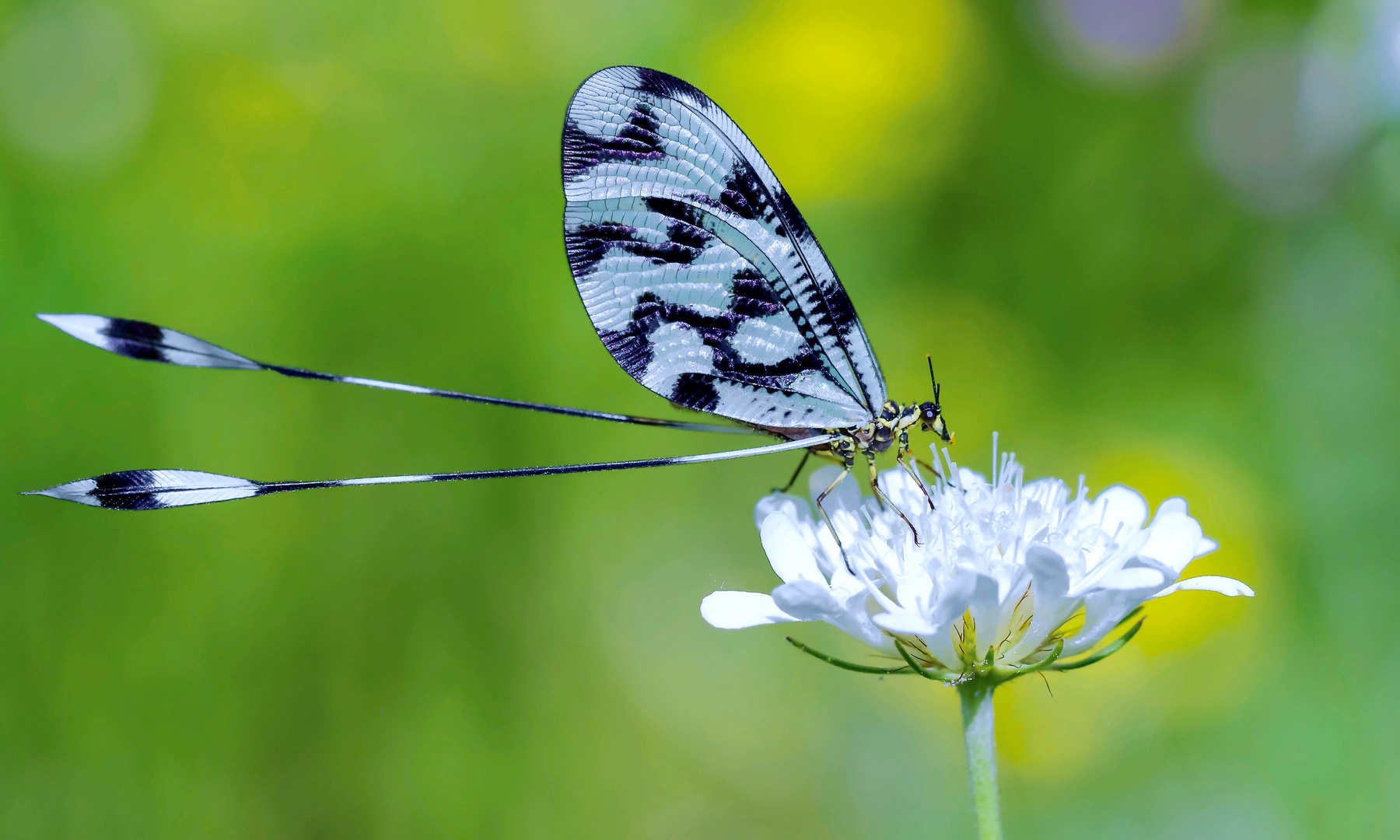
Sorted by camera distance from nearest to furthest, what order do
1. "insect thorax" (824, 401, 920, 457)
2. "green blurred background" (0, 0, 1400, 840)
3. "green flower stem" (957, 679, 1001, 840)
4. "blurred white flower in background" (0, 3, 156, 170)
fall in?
"green flower stem" (957, 679, 1001, 840)
"insect thorax" (824, 401, 920, 457)
"green blurred background" (0, 0, 1400, 840)
"blurred white flower in background" (0, 3, 156, 170)

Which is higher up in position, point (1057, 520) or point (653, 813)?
point (1057, 520)

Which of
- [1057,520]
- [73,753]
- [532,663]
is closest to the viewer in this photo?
[1057,520]

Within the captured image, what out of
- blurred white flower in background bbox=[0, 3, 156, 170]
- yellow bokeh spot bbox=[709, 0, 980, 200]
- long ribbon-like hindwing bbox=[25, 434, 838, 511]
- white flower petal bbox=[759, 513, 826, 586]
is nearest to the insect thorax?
white flower petal bbox=[759, 513, 826, 586]

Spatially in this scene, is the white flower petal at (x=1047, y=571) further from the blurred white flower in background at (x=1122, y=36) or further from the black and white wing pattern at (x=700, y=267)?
the blurred white flower in background at (x=1122, y=36)

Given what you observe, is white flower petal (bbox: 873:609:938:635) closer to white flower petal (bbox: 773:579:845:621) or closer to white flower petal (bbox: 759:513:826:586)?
white flower petal (bbox: 773:579:845:621)

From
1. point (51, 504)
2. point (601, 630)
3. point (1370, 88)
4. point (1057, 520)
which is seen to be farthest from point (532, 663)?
point (1370, 88)

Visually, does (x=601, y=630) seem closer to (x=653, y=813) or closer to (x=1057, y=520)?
(x=653, y=813)
